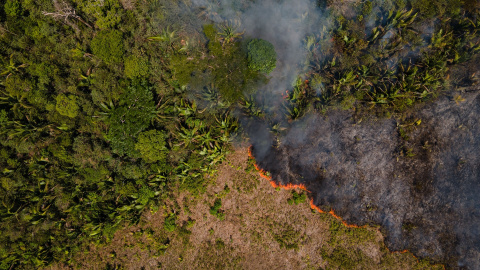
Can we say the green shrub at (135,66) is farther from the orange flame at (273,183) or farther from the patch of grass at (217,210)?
the patch of grass at (217,210)

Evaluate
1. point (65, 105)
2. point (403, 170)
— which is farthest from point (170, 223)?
point (403, 170)

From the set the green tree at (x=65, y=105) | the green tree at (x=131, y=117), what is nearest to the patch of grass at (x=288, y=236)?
the green tree at (x=131, y=117)

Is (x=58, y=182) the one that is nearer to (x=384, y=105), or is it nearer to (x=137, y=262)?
(x=137, y=262)

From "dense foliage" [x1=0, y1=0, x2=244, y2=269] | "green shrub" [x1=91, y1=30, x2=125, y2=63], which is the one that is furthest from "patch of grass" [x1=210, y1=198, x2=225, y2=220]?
"green shrub" [x1=91, y1=30, x2=125, y2=63]

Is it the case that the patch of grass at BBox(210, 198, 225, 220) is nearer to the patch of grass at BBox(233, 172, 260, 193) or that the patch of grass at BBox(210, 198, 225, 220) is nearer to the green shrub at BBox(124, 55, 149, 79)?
the patch of grass at BBox(233, 172, 260, 193)

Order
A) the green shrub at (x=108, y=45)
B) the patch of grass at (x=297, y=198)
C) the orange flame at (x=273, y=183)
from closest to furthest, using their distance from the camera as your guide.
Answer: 1. the green shrub at (x=108, y=45)
2. the orange flame at (x=273, y=183)
3. the patch of grass at (x=297, y=198)

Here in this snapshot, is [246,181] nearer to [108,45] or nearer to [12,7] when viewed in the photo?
[108,45]
